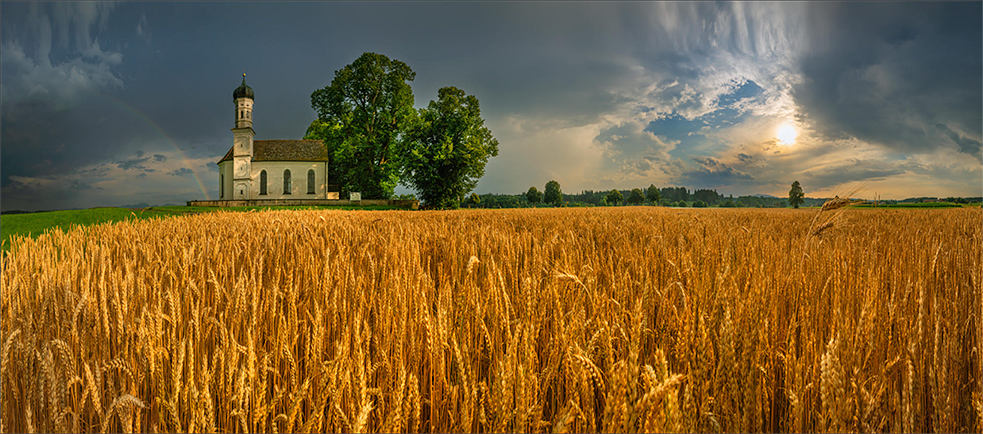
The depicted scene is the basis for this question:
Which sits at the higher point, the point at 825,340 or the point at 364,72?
the point at 364,72

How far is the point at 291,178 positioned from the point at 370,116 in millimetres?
17339

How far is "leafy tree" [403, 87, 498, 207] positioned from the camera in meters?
33.4

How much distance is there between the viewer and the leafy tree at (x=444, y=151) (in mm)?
33375

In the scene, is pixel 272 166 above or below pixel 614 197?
above

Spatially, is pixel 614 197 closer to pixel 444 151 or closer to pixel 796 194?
pixel 796 194

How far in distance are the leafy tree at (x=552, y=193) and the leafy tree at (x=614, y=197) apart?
13.2m

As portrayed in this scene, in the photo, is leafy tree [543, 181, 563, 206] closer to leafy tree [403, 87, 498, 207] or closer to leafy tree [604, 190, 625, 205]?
leafy tree [604, 190, 625, 205]

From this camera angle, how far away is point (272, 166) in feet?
160

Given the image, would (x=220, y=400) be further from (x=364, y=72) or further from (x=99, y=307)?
(x=364, y=72)

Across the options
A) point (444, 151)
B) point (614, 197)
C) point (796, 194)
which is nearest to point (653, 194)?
point (614, 197)

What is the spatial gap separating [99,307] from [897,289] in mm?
4414

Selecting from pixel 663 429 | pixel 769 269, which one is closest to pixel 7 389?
pixel 663 429

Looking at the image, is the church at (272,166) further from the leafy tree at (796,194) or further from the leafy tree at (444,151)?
the leafy tree at (796,194)

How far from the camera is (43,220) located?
9312 mm
